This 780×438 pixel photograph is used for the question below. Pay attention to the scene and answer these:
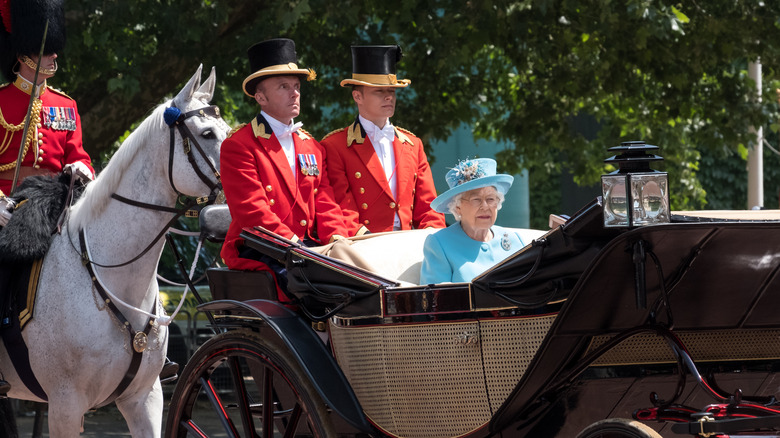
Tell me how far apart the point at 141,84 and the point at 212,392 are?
16.1 ft

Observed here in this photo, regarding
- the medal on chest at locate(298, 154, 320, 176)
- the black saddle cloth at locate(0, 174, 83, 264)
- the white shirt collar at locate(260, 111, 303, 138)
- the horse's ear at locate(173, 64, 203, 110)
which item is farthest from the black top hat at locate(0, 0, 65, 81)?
the medal on chest at locate(298, 154, 320, 176)

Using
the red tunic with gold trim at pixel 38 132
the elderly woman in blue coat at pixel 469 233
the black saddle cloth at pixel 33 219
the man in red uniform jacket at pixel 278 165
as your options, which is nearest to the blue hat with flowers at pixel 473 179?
the elderly woman in blue coat at pixel 469 233

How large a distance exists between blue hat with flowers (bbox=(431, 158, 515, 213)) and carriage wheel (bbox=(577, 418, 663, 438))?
1.40 metres

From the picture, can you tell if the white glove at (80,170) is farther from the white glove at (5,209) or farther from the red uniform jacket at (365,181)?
the red uniform jacket at (365,181)

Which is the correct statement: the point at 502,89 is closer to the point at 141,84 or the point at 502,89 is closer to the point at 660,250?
the point at 141,84

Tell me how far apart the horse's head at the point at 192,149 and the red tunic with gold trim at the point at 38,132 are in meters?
0.71

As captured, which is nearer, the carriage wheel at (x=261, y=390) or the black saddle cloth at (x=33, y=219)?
the carriage wheel at (x=261, y=390)

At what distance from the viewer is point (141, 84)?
9.05m

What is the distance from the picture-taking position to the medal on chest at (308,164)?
531cm

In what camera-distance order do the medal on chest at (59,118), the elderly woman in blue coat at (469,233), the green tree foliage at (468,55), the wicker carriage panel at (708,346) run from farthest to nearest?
the green tree foliage at (468,55)
the medal on chest at (59,118)
the elderly woman in blue coat at (469,233)
the wicker carriage panel at (708,346)

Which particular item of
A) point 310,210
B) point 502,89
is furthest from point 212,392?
point 502,89

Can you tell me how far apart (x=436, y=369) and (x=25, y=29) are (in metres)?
3.09

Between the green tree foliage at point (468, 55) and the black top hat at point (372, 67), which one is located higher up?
the green tree foliage at point (468, 55)

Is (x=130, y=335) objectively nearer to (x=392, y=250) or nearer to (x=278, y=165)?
(x=278, y=165)
